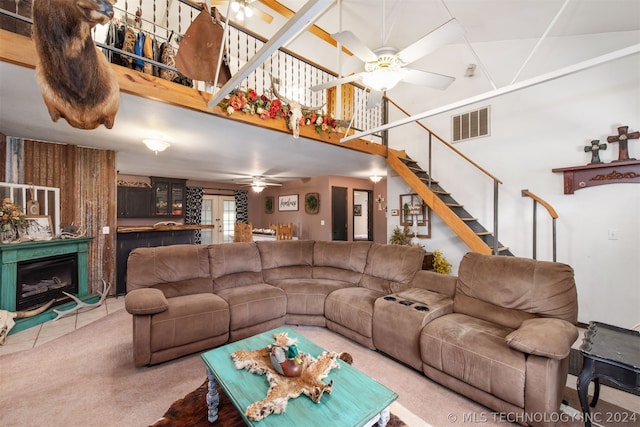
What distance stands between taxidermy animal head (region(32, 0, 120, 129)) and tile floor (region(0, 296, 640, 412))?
9.10ft

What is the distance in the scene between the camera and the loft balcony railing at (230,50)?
235cm

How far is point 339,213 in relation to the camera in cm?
753

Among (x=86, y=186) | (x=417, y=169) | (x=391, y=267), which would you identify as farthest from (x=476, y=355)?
(x=86, y=186)

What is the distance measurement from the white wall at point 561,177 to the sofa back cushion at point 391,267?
1.94 metres

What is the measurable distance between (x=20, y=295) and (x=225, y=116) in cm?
337

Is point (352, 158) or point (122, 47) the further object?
point (352, 158)

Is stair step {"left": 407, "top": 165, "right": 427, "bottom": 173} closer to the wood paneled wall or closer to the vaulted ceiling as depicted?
the vaulted ceiling

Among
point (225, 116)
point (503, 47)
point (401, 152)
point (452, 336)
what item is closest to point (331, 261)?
point (452, 336)

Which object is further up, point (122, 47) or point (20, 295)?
point (122, 47)

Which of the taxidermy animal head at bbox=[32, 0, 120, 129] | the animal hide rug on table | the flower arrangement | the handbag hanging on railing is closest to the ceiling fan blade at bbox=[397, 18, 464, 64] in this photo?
the handbag hanging on railing

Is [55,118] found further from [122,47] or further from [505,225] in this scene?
[505,225]

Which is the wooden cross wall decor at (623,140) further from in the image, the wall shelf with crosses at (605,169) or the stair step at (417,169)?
the stair step at (417,169)

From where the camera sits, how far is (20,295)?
320cm

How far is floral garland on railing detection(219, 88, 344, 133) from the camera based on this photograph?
2797mm
